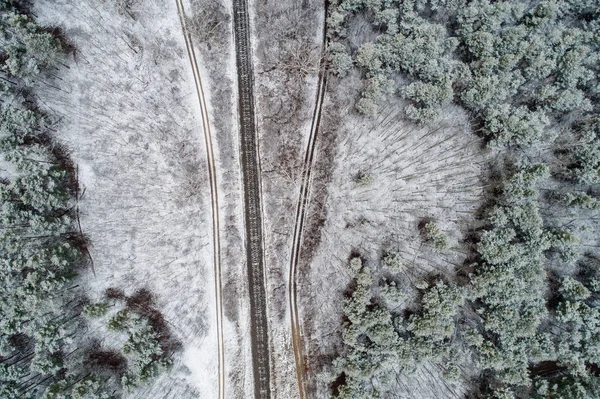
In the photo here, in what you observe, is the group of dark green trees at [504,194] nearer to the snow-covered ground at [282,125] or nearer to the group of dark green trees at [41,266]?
the snow-covered ground at [282,125]

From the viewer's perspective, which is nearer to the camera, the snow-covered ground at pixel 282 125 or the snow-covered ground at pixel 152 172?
the snow-covered ground at pixel 152 172

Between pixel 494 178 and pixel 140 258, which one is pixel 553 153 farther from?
pixel 140 258

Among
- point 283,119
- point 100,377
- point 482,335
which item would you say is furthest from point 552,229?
point 100,377

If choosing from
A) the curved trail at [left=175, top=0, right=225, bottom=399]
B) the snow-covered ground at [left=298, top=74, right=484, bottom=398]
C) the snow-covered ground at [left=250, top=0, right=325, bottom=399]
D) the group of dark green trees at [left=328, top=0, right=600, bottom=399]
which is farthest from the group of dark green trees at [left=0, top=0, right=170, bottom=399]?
the group of dark green trees at [left=328, top=0, right=600, bottom=399]

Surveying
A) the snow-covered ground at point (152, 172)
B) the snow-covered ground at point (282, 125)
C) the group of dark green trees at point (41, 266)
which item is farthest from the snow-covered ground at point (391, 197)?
the group of dark green trees at point (41, 266)

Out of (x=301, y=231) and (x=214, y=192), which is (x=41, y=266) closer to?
(x=214, y=192)
